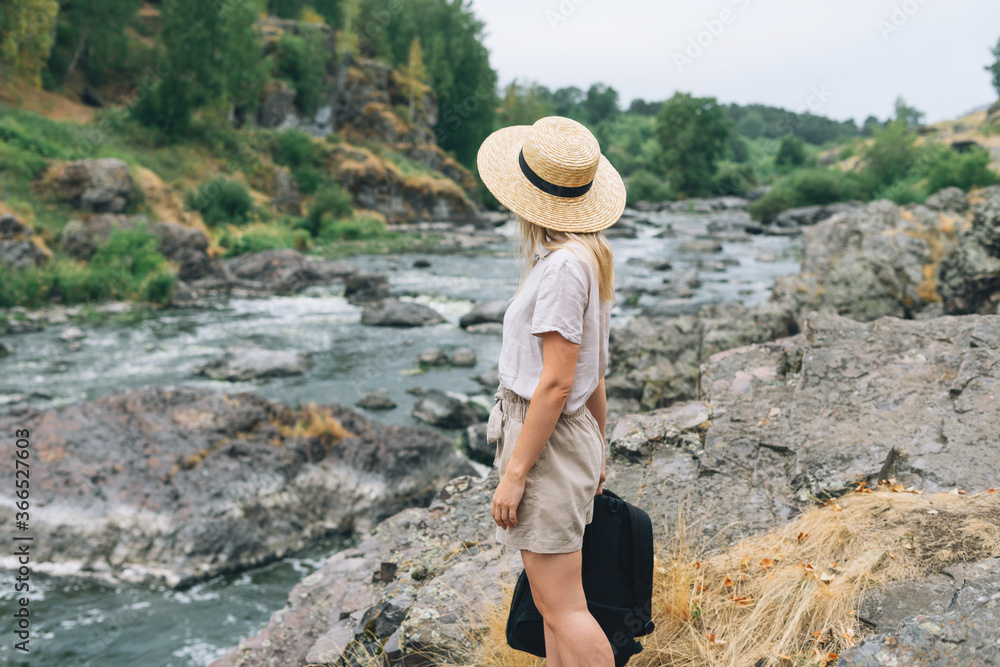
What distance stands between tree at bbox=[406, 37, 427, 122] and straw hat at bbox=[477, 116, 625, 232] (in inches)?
1960

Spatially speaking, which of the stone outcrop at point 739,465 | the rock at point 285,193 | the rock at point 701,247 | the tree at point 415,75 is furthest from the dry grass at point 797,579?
the tree at point 415,75

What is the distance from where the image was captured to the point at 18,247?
16.0 metres

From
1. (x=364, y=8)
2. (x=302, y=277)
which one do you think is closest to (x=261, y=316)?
(x=302, y=277)

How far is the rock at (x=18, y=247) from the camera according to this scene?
15602mm

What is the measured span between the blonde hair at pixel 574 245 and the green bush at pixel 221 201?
90.7 feet

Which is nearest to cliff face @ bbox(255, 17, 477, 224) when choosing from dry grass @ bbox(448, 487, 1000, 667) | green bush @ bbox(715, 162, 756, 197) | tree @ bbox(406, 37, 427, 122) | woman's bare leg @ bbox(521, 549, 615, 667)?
tree @ bbox(406, 37, 427, 122)

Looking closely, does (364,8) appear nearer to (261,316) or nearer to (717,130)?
(717,130)

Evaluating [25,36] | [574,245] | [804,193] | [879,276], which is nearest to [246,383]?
[574,245]

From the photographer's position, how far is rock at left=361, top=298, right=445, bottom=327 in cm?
1559

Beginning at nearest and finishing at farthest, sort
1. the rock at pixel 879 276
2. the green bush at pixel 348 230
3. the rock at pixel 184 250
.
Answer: the rock at pixel 879 276
the rock at pixel 184 250
the green bush at pixel 348 230

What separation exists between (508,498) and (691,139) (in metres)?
69.5

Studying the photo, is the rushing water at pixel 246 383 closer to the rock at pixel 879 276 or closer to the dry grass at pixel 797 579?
the dry grass at pixel 797 579

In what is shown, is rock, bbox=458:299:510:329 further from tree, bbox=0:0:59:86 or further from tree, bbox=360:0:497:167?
tree, bbox=360:0:497:167

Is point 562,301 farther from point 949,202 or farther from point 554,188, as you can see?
point 949,202
